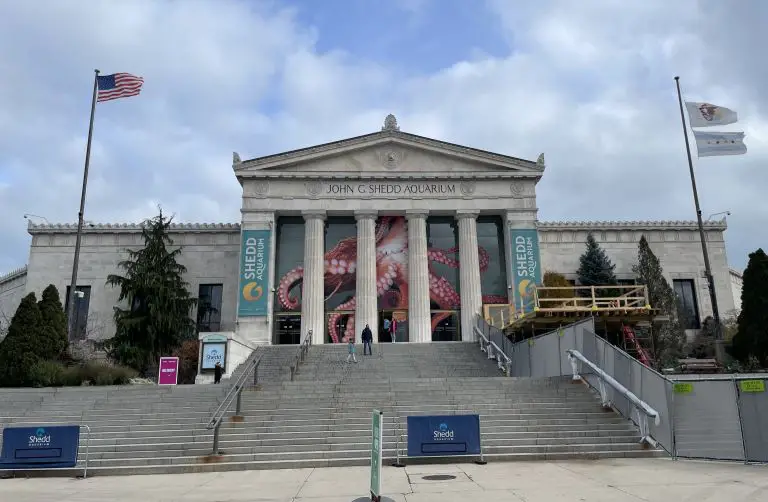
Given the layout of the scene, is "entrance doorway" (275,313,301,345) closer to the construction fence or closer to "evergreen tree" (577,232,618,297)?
"evergreen tree" (577,232,618,297)

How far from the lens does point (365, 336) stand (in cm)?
2745

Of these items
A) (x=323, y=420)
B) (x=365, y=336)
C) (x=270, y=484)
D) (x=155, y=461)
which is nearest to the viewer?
(x=270, y=484)

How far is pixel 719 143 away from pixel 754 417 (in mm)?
21573

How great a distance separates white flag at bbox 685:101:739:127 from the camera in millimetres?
29188

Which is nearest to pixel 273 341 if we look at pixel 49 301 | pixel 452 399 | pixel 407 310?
pixel 407 310

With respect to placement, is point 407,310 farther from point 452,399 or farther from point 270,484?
point 270,484

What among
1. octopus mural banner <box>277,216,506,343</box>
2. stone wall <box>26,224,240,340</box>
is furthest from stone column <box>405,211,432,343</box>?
stone wall <box>26,224,240,340</box>

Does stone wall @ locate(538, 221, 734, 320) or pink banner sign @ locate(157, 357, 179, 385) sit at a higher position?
stone wall @ locate(538, 221, 734, 320)

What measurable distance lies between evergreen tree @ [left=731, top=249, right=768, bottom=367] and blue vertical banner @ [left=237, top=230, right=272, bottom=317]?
2363cm

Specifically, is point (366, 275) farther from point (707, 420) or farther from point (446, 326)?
point (707, 420)

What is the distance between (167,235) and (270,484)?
30.3 metres

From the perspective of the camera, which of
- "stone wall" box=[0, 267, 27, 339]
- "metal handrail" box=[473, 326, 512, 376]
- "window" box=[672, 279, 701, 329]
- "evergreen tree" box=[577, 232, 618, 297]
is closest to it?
"metal handrail" box=[473, 326, 512, 376]

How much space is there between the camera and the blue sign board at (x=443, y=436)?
40.2 ft

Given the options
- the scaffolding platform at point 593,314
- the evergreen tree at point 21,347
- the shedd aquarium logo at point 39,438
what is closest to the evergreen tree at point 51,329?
the evergreen tree at point 21,347
